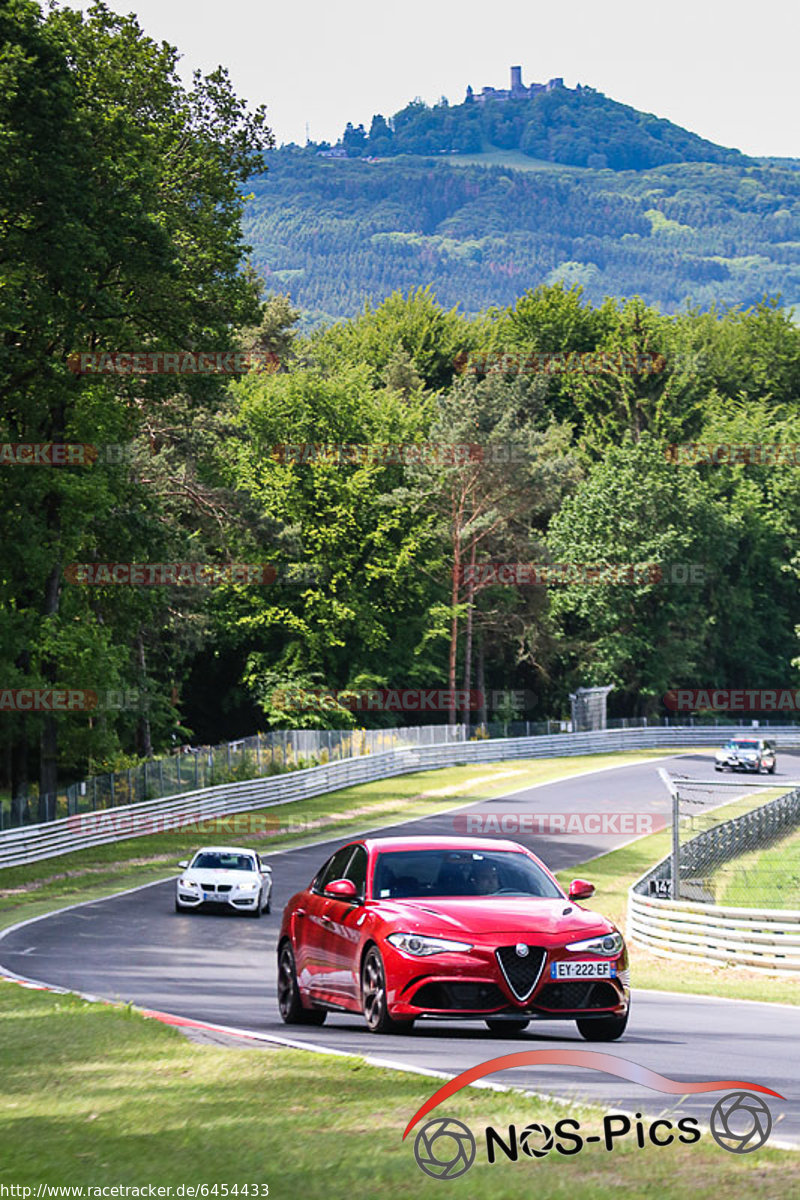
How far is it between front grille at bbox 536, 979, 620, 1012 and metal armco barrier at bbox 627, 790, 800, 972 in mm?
11812

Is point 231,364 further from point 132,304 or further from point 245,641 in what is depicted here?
point 245,641

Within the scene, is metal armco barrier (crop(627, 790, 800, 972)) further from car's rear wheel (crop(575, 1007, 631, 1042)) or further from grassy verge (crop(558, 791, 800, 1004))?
car's rear wheel (crop(575, 1007, 631, 1042))

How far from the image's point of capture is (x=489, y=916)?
36.1ft

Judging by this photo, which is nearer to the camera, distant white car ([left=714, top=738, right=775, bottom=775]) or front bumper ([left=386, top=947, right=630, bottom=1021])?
front bumper ([left=386, top=947, right=630, bottom=1021])

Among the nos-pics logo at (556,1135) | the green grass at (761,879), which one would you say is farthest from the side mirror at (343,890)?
the green grass at (761,879)

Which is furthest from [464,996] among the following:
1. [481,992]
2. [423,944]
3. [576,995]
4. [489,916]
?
[576,995]

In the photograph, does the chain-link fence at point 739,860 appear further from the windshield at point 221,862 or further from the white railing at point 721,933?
the windshield at point 221,862

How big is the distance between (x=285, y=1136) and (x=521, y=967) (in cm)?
370

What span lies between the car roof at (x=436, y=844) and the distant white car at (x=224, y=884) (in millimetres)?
17389

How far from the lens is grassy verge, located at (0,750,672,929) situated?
34.3 metres

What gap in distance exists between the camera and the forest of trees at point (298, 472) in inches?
1487

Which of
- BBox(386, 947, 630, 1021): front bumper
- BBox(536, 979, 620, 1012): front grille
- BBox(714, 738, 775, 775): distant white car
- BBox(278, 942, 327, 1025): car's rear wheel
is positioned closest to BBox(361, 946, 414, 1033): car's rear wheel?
BBox(386, 947, 630, 1021): front bumper

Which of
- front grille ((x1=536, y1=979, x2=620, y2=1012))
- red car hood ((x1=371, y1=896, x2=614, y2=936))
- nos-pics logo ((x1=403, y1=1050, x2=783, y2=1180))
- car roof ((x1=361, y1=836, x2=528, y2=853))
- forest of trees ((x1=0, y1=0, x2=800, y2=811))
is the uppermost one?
forest of trees ((x1=0, y1=0, x2=800, y2=811))

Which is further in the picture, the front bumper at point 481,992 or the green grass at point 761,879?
the green grass at point 761,879
